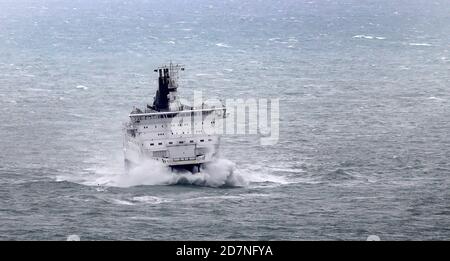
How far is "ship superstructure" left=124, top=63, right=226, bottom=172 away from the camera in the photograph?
11638 centimetres

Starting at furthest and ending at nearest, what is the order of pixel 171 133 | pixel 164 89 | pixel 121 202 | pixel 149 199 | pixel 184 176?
pixel 164 89
pixel 171 133
pixel 184 176
pixel 149 199
pixel 121 202

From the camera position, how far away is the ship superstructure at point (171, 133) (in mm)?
116375

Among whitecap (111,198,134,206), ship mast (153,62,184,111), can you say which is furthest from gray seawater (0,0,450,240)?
ship mast (153,62,184,111)

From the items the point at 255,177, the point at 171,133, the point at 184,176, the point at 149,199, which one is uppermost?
the point at 171,133

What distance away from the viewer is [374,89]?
7544 inches

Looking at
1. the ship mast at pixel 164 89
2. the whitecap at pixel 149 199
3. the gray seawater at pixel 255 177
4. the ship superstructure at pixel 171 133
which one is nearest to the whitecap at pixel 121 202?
the gray seawater at pixel 255 177

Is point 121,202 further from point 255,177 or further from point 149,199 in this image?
point 255,177

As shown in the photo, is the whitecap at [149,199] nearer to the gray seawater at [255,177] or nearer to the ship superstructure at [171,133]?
the gray seawater at [255,177]

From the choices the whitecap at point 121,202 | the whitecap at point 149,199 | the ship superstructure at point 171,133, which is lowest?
the whitecap at point 121,202

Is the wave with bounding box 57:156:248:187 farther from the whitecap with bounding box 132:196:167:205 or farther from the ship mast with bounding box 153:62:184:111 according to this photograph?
the ship mast with bounding box 153:62:184:111

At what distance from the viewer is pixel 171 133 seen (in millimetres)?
118875

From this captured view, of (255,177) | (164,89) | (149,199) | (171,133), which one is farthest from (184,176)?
(164,89)

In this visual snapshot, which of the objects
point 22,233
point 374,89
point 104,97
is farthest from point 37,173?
point 374,89

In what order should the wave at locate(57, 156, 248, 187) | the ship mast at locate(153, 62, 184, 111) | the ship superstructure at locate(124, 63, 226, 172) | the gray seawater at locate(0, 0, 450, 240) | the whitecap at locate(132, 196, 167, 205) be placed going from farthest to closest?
the ship mast at locate(153, 62, 184, 111) → the ship superstructure at locate(124, 63, 226, 172) → the wave at locate(57, 156, 248, 187) → the whitecap at locate(132, 196, 167, 205) → the gray seawater at locate(0, 0, 450, 240)
